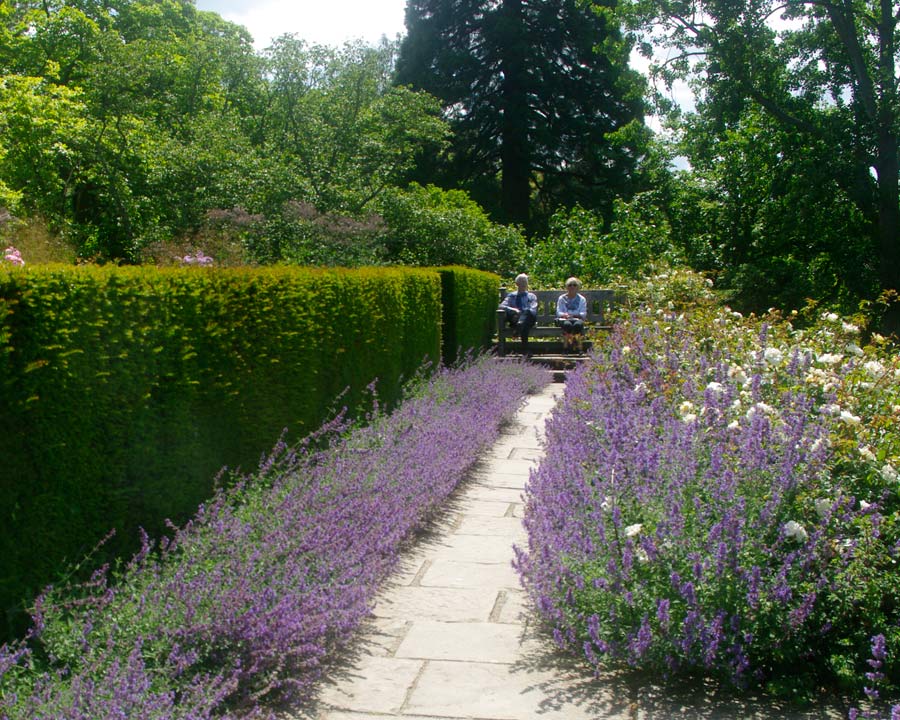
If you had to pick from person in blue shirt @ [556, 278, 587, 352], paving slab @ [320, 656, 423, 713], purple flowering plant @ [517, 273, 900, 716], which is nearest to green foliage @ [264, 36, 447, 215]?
person in blue shirt @ [556, 278, 587, 352]

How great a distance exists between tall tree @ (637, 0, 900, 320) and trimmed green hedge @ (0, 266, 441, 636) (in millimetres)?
15609

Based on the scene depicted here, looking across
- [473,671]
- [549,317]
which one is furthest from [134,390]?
[549,317]

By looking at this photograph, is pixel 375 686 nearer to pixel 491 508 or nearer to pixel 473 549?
pixel 473 549

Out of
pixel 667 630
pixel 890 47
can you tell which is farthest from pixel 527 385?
pixel 890 47

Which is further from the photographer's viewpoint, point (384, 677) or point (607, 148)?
point (607, 148)

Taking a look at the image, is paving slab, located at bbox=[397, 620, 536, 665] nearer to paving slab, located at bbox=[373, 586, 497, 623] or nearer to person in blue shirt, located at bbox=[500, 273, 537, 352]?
paving slab, located at bbox=[373, 586, 497, 623]

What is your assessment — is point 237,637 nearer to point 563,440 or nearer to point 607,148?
point 563,440

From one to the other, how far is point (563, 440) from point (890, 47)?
56.9 feet

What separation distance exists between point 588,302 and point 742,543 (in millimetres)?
12991

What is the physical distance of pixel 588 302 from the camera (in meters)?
16.1

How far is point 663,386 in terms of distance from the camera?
5887 mm

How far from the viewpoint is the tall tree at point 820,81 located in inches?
755

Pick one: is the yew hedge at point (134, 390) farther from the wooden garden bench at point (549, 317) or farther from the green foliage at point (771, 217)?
the green foliage at point (771, 217)

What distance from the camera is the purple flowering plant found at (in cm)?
318
